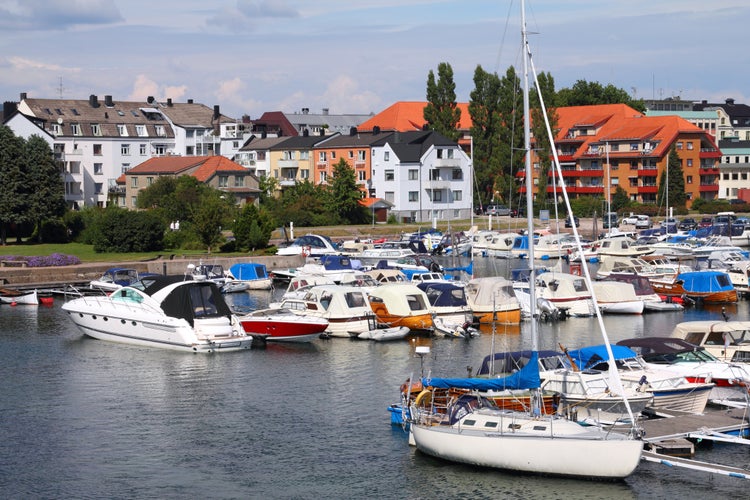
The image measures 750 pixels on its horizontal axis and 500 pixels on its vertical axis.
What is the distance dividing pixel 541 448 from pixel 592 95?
161m

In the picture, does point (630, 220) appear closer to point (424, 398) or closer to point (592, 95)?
point (592, 95)

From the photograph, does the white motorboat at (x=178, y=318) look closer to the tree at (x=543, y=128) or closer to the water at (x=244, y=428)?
the water at (x=244, y=428)

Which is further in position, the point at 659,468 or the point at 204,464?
the point at 204,464

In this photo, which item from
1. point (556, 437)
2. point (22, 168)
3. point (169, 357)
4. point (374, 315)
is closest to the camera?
point (556, 437)

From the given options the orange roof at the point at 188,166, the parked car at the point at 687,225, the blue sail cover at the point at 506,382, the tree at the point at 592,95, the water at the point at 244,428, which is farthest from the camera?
the tree at the point at 592,95

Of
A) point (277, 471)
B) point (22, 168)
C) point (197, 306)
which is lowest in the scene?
point (277, 471)

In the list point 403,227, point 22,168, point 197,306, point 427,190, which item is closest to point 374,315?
point 197,306

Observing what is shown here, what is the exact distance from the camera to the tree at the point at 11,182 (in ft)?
297

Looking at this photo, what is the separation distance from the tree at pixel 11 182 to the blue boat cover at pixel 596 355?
220 feet

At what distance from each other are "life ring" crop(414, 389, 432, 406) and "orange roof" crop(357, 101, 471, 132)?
4935 inches

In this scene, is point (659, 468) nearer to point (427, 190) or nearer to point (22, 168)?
point (22, 168)

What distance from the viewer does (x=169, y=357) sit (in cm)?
4519

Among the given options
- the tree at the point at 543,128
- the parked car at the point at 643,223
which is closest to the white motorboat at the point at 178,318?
the parked car at the point at 643,223

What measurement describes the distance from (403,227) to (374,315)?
6754cm
